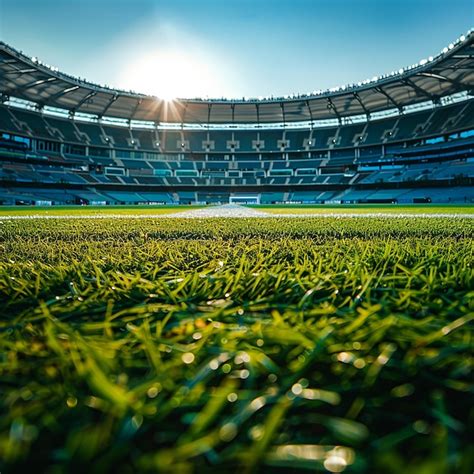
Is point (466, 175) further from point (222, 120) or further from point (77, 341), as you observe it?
point (77, 341)

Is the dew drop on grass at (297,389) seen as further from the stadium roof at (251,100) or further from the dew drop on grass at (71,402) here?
the stadium roof at (251,100)

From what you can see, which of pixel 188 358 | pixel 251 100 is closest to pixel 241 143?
pixel 251 100

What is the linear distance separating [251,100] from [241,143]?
1070 cm

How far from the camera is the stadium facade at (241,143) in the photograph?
1576 inches

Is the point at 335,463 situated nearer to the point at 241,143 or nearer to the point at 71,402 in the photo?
the point at 71,402

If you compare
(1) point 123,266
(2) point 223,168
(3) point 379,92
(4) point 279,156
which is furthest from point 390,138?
(1) point 123,266

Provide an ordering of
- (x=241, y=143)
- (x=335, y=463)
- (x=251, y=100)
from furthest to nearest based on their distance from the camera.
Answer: (x=241, y=143) < (x=251, y=100) < (x=335, y=463)

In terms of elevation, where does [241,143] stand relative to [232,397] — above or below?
above

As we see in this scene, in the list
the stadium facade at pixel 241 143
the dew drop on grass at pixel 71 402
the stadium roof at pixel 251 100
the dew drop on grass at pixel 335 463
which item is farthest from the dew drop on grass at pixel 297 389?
the stadium facade at pixel 241 143

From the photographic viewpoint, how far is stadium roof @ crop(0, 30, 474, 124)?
108ft

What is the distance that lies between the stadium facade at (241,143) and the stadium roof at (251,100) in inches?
6.3

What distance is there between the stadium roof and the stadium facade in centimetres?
16

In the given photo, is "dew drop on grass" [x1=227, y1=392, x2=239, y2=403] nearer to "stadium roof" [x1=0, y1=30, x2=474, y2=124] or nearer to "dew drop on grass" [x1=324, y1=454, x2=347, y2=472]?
"dew drop on grass" [x1=324, y1=454, x2=347, y2=472]

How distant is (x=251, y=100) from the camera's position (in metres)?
47.6
